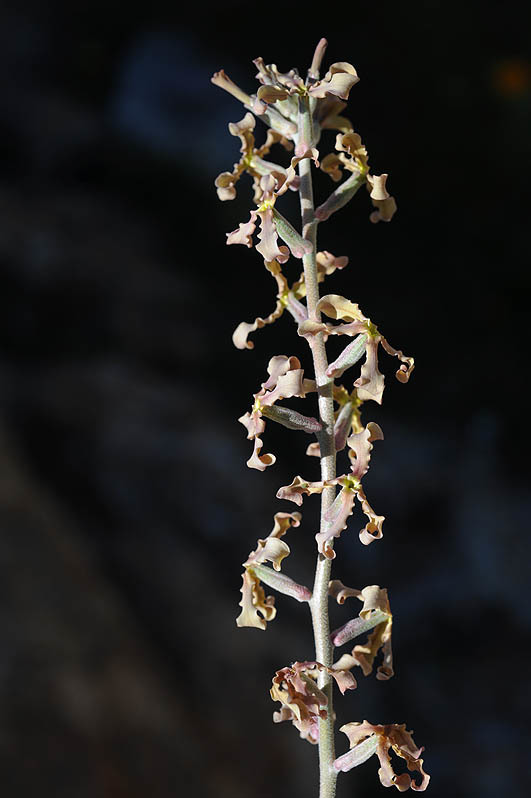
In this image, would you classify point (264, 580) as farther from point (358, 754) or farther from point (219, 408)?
point (219, 408)

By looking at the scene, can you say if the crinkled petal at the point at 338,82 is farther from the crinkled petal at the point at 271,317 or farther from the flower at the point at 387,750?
the flower at the point at 387,750

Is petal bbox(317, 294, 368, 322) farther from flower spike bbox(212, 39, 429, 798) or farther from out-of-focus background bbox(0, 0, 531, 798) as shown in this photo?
out-of-focus background bbox(0, 0, 531, 798)

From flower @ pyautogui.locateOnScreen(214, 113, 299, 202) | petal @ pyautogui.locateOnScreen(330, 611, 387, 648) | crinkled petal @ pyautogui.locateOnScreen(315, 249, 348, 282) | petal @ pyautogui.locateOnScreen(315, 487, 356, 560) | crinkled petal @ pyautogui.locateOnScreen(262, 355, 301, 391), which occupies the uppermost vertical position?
flower @ pyautogui.locateOnScreen(214, 113, 299, 202)

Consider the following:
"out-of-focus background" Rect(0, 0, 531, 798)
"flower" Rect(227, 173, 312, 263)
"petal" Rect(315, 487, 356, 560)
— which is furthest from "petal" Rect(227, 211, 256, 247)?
"out-of-focus background" Rect(0, 0, 531, 798)

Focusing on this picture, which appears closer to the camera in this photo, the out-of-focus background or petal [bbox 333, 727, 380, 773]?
petal [bbox 333, 727, 380, 773]

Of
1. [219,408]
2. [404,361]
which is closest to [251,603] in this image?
[404,361]

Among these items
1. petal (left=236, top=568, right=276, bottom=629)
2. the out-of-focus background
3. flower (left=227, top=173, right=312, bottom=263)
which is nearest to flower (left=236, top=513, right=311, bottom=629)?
petal (left=236, top=568, right=276, bottom=629)

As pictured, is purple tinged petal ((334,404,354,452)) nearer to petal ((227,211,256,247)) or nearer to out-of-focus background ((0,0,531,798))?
petal ((227,211,256,247))

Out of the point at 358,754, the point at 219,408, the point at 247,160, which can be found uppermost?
the point at 219,408

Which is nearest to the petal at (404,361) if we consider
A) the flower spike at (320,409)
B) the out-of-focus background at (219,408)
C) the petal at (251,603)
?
the flower spike at (320,409)

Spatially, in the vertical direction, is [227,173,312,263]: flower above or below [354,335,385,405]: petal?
above
